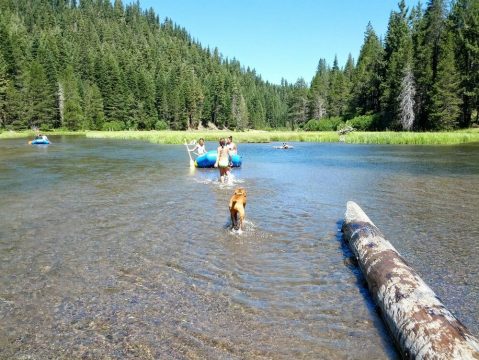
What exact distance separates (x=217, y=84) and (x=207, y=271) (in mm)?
134009

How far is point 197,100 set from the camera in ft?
423

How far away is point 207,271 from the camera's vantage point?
7949 mm

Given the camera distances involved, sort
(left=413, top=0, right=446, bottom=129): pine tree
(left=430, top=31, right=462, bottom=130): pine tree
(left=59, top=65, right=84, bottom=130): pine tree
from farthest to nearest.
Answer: (left=59, top=65, right=84, bottom=130): pine tree, (left=413, top=0, right=446, bottom=129): pine tree, (left=430, top=31, right=462, bottom=130): pine tree

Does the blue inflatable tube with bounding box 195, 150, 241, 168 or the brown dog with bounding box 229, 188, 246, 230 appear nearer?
the brown dog with bounding box 229, 188, 246, 230

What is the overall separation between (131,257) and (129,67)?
424ft

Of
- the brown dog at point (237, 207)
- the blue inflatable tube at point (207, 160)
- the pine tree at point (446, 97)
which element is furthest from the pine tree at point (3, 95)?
the brown dog at point (237, 207)

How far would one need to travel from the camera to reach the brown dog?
10.2 m

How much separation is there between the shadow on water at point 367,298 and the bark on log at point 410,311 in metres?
0.12

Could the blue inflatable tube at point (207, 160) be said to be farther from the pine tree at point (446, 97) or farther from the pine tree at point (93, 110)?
the pine tree at point (93, 110)

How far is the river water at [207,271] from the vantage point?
17.9ft

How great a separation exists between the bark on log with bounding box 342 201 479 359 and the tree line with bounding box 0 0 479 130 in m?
62.3

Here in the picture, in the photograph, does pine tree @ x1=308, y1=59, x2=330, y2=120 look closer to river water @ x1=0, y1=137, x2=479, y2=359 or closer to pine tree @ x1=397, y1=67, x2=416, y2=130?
pine tree @ x1=397, y1=67, x2=416, y2=130

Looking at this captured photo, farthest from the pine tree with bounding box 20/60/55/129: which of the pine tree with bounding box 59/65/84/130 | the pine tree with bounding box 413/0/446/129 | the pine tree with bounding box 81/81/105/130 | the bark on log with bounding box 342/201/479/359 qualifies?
the bark on log with bounding box 342/201/479/359

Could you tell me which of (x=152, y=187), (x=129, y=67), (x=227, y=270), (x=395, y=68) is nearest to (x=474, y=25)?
(x=395, y=68)
